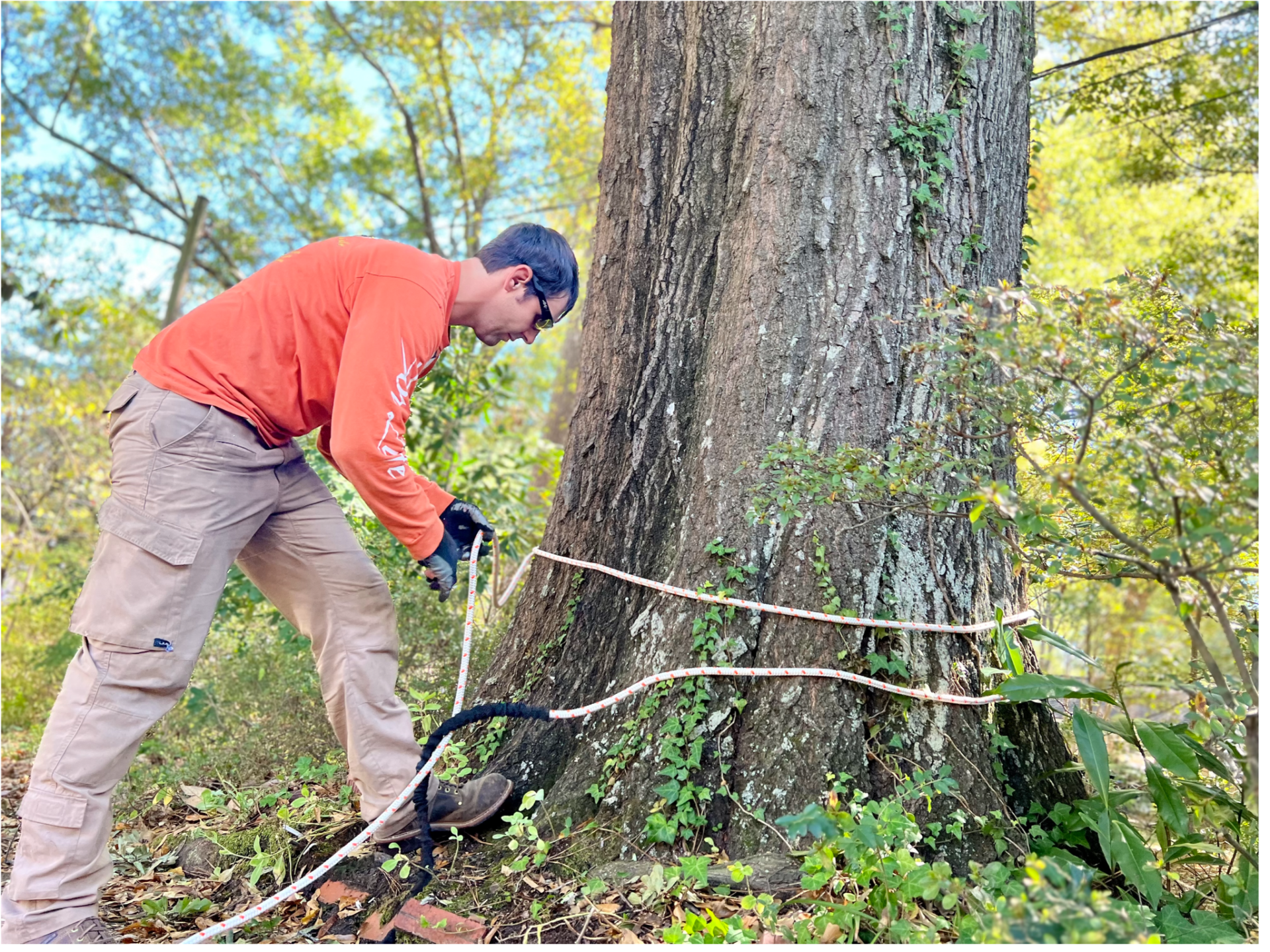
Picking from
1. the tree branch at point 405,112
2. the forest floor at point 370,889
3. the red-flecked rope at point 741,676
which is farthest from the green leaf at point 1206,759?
the tree branch at point 405,112

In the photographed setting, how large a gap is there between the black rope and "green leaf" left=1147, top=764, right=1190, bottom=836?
65.7 inches

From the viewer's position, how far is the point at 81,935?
233 centimetres

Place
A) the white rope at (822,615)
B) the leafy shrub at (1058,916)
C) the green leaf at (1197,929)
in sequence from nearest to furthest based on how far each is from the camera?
the leafy shrub at (1058,916) < the green leaf at (1197,929) < the white rope at (822,615)

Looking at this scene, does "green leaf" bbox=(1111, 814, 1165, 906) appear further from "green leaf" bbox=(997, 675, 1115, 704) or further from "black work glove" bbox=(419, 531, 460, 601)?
"black work glove" bbox=(419, 531, 460, 601)

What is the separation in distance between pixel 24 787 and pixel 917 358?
403cm

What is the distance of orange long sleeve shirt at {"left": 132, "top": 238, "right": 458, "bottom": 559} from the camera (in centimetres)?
250

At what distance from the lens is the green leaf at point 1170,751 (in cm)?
255

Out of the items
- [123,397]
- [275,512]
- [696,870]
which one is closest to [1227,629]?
[696,870]

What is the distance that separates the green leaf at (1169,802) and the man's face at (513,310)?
2.14 m

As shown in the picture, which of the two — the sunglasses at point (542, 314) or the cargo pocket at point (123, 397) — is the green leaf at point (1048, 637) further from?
the cargo pocket at point (123, 397)

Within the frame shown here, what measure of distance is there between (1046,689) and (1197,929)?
619 mm

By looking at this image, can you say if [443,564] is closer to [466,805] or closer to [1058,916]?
[466,805]

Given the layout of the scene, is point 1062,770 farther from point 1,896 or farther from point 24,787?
point 24,787

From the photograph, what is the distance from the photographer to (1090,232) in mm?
20500
